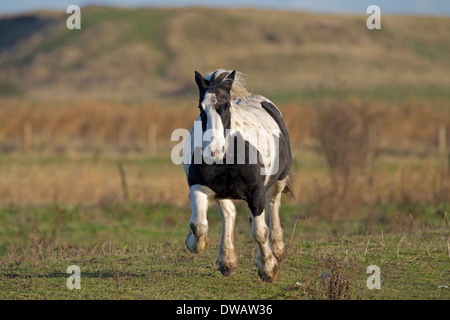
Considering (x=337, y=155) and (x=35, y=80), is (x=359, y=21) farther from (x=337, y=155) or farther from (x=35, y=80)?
(x=337, y=155)

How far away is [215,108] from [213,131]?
0.33 m

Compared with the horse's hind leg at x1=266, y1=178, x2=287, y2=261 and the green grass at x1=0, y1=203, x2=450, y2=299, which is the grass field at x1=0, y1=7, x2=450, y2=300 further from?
the horse's hind leg at x1=266, y1=178, x2=287, y2=261

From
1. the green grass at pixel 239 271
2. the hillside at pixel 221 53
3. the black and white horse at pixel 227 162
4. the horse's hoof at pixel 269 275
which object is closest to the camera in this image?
Answer: the black and white horse at pixel 227 162

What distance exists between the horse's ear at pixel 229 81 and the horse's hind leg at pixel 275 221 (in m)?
1.93

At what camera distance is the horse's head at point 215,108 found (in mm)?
7008

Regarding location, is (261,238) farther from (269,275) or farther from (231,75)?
(231,75)

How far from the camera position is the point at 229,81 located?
301 inches

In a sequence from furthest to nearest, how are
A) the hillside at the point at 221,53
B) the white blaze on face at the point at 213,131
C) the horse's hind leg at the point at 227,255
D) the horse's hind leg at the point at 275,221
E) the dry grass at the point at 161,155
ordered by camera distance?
the hillside at the point at 221,53
the dry grass at the point at 161,155
the horse's hind leg at the point at 275,221
the horse's hind leg at the point at 227,255
the white blaze on face at the point at 213,131

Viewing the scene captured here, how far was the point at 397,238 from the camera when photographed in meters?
10.4

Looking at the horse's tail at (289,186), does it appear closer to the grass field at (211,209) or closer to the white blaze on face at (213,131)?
the grass field at (211,209)

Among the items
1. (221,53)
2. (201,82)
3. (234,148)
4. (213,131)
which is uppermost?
(221,53)

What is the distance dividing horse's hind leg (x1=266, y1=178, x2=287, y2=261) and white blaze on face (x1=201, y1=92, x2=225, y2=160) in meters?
2.12

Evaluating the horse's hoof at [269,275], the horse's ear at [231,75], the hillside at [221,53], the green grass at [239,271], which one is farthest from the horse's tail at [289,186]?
the hillside at [221,53]

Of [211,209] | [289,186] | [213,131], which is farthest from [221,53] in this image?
[213,131]
